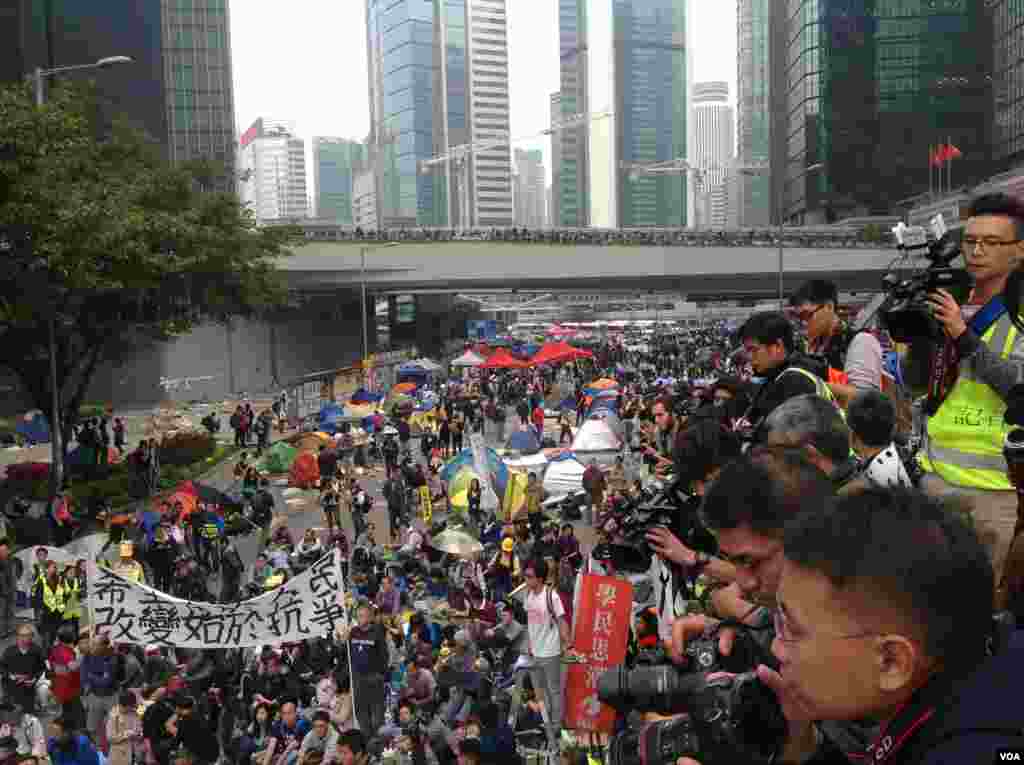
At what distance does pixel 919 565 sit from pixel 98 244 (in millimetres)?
20021

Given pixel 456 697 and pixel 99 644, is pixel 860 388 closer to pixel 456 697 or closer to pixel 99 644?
pixel 456 697

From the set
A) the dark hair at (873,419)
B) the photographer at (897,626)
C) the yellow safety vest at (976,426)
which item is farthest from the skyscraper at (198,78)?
the photographer at (897,626)

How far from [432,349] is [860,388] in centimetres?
8138

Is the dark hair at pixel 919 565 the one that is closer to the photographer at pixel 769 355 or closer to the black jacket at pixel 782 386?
the black jacket at pixel 782 386

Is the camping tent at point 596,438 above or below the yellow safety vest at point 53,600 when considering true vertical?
above

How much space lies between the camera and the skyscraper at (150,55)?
124 ft

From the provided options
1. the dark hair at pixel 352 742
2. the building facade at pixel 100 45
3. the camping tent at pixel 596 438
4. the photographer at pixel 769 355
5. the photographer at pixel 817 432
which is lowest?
the dark hair at pixel 352 742

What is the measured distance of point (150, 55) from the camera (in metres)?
46.1

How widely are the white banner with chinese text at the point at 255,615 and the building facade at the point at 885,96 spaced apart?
8715 centimetres

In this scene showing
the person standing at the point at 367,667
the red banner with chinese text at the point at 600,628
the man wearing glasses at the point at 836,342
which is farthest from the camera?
the person standing at the point at 367,667

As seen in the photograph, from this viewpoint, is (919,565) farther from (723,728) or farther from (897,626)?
(723,728)

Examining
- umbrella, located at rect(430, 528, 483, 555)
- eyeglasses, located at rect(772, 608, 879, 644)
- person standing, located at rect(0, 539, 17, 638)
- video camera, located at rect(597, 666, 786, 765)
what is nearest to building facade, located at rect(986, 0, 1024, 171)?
umbrella, located at rect(430, 528, 483, 555)

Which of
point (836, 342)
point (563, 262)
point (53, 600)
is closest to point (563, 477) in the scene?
point (53, 600)

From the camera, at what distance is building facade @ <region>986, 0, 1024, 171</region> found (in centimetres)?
7538
